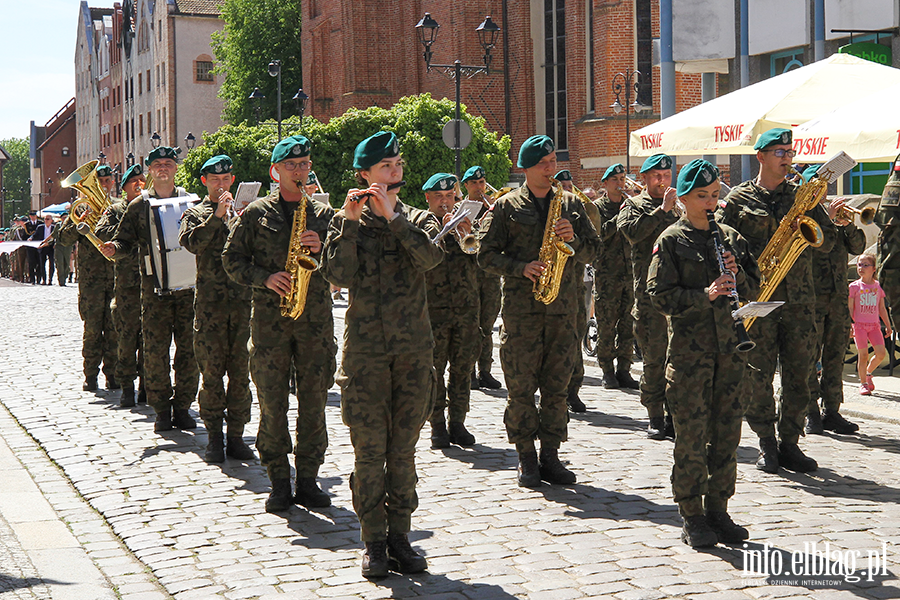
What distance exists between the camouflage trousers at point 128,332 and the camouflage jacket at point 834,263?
20.1ft

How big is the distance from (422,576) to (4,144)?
541 ft

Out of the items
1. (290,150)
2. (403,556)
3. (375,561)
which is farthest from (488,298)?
(375,561)

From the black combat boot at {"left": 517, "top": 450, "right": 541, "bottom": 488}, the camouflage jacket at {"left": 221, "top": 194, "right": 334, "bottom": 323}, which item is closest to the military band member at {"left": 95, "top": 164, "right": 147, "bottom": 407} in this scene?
the camouflage jacket at {"left": 221, "top": 194, "right": 334, "bottom": 323}

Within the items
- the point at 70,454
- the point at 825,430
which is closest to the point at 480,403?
the point at 825,430

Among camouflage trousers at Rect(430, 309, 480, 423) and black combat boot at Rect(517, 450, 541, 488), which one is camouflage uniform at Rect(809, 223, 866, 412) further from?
black combat boot at Rect(517, 450, 541, 488)

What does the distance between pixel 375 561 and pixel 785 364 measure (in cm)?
365

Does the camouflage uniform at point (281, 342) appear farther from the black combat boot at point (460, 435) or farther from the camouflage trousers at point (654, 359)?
the camouflage trousers at point (654, 359)

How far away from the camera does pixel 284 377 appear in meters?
7.03

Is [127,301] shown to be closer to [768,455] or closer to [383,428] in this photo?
[383,428]

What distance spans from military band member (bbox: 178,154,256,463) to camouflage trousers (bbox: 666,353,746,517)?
3552 mm

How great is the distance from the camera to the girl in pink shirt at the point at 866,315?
1135cm

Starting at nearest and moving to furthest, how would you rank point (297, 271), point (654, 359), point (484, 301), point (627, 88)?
point (297, 271) < point (654, 359) < point (484, 301) < point (627, 88)

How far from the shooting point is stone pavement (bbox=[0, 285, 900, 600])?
552 cm

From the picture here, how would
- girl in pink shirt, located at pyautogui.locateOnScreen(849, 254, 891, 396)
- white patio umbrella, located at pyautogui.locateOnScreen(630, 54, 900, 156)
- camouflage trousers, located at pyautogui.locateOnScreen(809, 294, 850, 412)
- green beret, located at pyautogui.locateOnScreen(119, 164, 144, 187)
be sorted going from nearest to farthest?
camouflage trousers, located at pyautogui.locateOnScreen(809, 294, 850, 412)
green beret, located at pyautogui.locateOnScreen(119, 164, 144, 187)
girl in pink shirt, located at pyautogui.locateOnScreen(849, 254, 891, 396)
white patio umbrella, located at pyautogui.locateOnScreen(630, 54, 900, 156)
